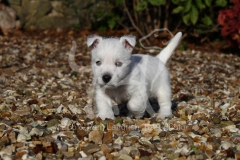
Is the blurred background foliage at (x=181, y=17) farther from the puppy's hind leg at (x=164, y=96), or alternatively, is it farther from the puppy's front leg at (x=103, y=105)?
the puppy's front leg at (x=103, y=105)

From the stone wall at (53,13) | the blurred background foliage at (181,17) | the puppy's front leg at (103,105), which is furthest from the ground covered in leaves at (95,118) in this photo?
the stone wall at (53,13)

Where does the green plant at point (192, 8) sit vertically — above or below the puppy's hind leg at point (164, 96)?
above

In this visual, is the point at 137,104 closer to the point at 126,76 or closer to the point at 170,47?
the point at 126,76

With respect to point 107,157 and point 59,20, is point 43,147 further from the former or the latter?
point 59,20

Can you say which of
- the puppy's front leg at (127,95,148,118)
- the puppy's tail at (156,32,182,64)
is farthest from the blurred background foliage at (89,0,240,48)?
the puppy's front leg at (127,95,148,118)

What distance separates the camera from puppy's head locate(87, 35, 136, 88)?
4.10m

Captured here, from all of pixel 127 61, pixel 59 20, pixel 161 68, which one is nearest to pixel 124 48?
pixel 127 61

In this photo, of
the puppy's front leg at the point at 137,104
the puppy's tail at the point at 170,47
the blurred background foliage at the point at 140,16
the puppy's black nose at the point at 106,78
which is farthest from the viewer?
the blurred background foliage at the point at 140,16

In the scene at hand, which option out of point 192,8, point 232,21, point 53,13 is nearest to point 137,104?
point 192,8

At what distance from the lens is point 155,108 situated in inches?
214

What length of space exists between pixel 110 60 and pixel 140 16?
549 centimetres

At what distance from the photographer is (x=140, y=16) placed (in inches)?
374

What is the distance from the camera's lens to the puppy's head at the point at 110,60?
4.10 meters

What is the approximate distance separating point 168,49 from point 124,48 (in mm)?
1030
